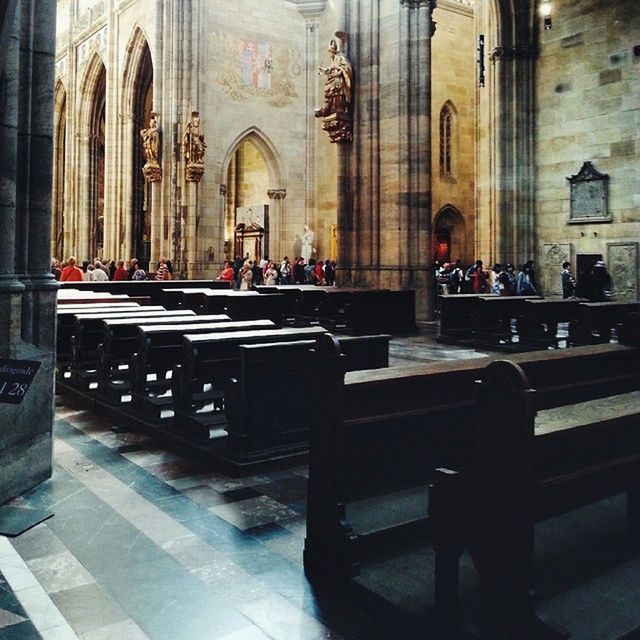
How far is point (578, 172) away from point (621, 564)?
644 inches

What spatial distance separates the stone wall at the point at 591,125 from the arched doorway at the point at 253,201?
478 inches

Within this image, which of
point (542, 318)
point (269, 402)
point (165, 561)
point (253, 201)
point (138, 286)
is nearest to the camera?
point (165, 561)

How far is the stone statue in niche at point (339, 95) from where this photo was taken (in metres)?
15.8

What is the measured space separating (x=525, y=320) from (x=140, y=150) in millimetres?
23856

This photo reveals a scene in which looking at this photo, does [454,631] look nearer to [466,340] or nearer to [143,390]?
[143,390]

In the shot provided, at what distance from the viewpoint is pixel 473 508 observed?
2779 millimetres

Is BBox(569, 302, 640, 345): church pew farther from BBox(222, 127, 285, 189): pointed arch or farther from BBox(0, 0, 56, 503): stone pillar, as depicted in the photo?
BBox(222, 127, 285, 189): pointed arch

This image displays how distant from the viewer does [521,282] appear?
1716cm

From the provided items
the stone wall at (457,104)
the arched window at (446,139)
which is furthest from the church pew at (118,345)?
the arched window at (446,139)

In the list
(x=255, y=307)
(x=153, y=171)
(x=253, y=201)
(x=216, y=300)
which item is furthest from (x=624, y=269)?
(x=253, y=201)

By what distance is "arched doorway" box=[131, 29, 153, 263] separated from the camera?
2977 cm

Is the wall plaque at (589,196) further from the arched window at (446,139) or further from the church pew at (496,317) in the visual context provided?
the arched window at (446,139)

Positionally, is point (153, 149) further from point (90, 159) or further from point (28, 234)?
point (28, 234)

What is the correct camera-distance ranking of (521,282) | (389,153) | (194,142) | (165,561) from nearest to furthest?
(165,561) < (389,153) < (521,282) < (194,142)
